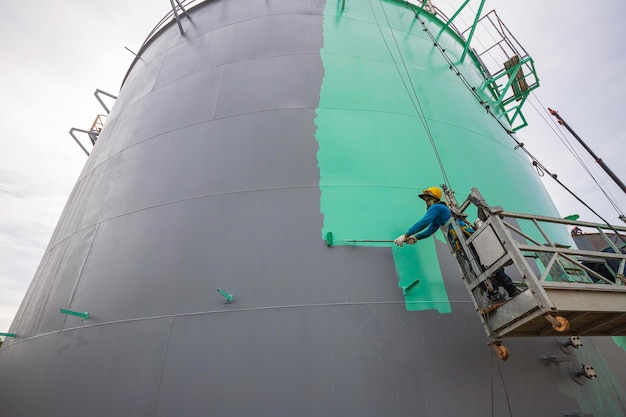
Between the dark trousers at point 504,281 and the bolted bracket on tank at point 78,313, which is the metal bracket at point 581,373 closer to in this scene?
the dark trousers at point 504,281

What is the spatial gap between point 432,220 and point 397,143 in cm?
177

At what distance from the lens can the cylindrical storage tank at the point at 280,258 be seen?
126 inches

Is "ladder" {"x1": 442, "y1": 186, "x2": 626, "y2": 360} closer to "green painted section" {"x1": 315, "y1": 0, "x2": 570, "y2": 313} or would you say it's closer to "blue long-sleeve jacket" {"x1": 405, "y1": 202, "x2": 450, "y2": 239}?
"blue long-sleeve jacket" {"x1": 405, "y1": 202, "x2": 450, "y2": 239}

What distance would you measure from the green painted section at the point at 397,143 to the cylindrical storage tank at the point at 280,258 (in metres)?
0.03

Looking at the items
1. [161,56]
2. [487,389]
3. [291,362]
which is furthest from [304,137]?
[161,56]

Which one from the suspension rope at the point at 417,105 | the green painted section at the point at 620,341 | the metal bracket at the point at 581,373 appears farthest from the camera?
the suspension rope at the point at 417,105

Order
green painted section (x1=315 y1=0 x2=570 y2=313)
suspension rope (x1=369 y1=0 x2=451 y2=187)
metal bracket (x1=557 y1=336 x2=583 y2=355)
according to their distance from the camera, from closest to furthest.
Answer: metal bracket (x1=557 y1=336 x2=583 y2=355) → green painted section (x1=315 y1=0 x2=570 y2=313) → suspension rope (x1=369 y1=0 x2=451 y2=187)

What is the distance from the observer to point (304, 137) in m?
4.80

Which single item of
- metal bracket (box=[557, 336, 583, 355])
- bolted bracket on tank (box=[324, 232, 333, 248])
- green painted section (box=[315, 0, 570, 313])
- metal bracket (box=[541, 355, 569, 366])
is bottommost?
metal bracket (box=[541, 355, 569, 366])

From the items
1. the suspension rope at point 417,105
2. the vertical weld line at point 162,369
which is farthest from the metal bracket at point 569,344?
the vertical weld line at point 162,369

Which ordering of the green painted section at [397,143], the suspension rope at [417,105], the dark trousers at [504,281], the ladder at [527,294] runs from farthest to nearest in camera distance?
the suspension rope at [417,105] < the green painted section at [397,143] < the dark trousers at [504,281] < the ladder at [527,294]

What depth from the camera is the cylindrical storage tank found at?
3.21 meters

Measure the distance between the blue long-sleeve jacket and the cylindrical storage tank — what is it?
0.40 metres

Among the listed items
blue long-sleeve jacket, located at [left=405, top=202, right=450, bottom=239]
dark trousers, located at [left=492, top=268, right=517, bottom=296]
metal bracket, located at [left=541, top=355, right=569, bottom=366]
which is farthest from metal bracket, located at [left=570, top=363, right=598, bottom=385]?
blue long-sleeve jacket, located at [left=405, top=202, right=450, bottom=239]
